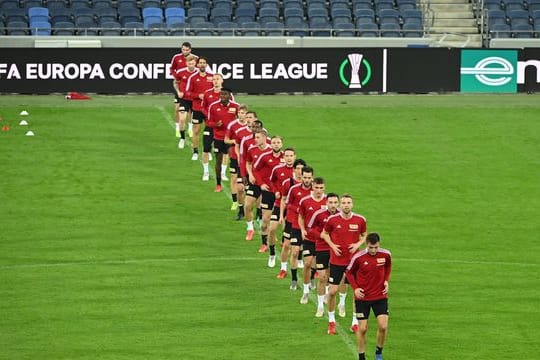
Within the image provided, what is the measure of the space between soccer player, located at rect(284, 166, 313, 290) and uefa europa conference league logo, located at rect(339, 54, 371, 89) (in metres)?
23.2

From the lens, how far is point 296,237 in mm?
27766

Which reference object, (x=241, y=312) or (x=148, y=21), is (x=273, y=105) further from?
(x=241, y=312)

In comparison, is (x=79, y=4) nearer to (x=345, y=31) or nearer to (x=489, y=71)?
(x=345, y=31)

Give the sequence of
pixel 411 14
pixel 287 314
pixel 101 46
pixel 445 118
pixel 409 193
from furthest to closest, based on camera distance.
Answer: pixel 411 14, pixel 101 46, pixel 445 118, pixel 409 193, pixel 287 314

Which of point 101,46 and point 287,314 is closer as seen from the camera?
point 287,314

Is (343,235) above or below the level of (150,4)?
below

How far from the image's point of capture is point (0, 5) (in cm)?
5650

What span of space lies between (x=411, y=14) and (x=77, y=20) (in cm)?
1336

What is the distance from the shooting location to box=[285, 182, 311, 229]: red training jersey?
89.8ft

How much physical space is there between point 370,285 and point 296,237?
4844mm

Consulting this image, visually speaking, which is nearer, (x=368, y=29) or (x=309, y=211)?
(x=309, y=211)

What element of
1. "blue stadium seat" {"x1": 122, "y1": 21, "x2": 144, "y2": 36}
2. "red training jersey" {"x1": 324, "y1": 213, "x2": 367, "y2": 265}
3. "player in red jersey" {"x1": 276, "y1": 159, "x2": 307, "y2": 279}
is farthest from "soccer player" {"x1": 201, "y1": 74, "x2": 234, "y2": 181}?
"blue stadium seat" {"x1": 122, "y1": 21, "x2": 144, "y2": 36}

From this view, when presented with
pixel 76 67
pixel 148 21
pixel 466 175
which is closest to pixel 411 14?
pixel 148 21

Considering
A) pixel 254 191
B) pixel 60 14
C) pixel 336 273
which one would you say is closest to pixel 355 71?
pixel 60 14
